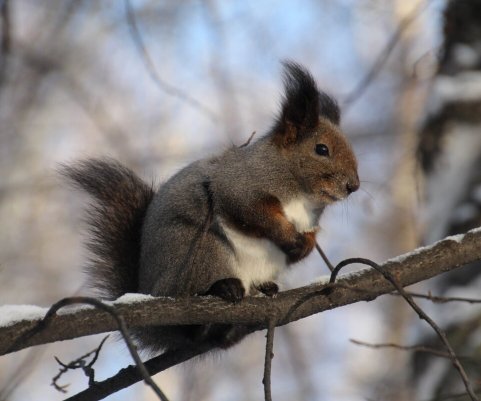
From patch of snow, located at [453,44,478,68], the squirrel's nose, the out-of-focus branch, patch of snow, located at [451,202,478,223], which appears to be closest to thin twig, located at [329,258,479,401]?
the squirrel's nose

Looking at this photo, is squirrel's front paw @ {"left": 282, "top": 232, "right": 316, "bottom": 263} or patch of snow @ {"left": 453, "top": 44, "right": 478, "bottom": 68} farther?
patch of snow @ {"left": 453, "top": 44, "right": 478, "bottom": 68}

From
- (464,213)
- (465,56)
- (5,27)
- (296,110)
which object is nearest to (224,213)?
(296,110)

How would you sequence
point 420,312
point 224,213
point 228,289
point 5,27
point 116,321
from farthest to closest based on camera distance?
point 5,27, point 224,213, point 228,289, point 420,312, point 116,321

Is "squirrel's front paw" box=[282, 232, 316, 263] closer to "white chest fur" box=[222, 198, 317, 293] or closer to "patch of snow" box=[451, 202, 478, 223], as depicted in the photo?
"white chest fur" box=[222, 198, 317, 293]

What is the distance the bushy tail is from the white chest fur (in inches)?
14.4

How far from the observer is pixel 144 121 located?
9625mm

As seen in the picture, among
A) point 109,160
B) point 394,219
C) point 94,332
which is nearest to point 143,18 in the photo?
point 394,219

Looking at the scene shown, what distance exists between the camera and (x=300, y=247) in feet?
7.26

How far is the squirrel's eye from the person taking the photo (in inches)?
94.0

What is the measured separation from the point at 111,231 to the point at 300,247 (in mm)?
574

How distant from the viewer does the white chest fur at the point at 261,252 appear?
2115 millimetres

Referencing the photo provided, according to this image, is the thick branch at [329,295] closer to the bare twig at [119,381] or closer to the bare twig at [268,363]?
the bare twig at [268,363]

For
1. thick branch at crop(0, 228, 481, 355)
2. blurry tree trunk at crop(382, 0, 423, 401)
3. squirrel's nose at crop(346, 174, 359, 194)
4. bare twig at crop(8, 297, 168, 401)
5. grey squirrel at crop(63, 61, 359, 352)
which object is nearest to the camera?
bare twig at crop(8, 297, 168, 401)

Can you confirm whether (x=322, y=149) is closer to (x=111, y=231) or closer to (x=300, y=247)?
(x=300, y=247)
